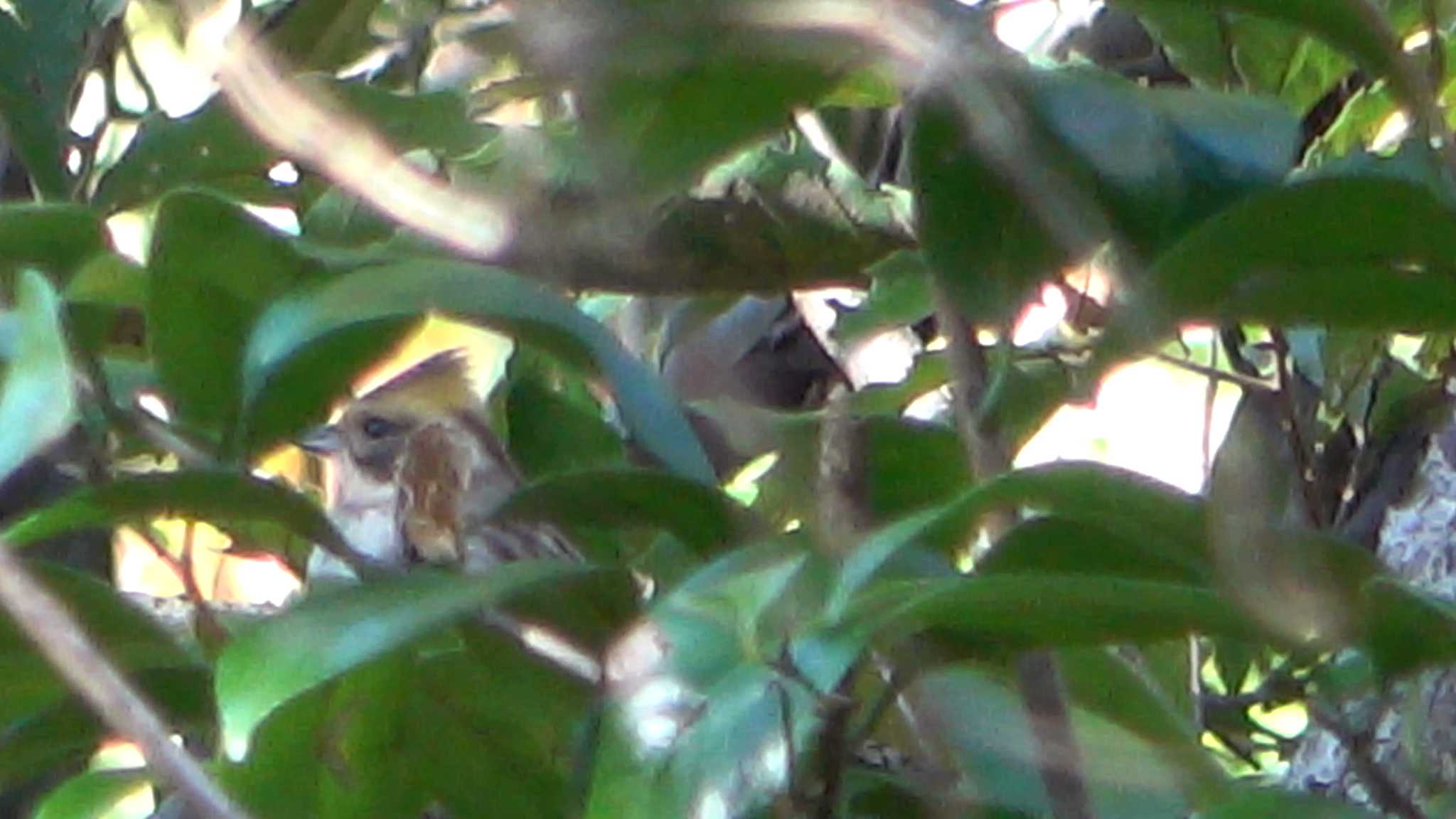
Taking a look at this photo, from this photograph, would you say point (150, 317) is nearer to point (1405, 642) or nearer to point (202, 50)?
point (202, 50)

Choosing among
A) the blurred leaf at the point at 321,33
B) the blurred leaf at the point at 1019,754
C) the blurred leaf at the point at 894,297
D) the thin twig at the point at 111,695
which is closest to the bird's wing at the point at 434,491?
the blurred leaf at the point at 321,33

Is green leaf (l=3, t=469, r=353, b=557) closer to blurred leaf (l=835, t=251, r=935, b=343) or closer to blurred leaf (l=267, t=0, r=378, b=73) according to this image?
blurred leaf (l=835, t=251, r=935, b=343)

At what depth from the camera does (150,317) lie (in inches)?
25.5

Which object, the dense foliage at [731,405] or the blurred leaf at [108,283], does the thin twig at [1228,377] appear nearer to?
the dense foliage at [731,405]

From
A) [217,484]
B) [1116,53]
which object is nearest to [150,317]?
[217,484]

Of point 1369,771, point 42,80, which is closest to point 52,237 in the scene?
point 42,80

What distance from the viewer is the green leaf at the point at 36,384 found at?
51 centimetres

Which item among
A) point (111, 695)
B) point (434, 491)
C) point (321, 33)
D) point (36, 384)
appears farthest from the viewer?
point (434, 491)

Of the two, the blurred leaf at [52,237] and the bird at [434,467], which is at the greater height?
the blurred leaf at [52,237]

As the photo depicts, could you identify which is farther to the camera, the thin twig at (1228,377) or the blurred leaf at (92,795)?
the thin twig at (1228,377)

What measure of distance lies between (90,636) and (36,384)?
0.49ft

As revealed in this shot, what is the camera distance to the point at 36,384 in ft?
1.72

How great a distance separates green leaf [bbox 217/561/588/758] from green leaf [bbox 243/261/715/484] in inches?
2.7

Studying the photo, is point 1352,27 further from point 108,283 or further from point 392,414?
point 392,414
